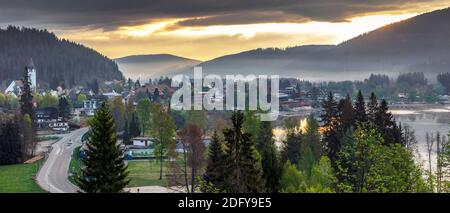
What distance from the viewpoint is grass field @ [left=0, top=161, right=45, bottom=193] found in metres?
13.0

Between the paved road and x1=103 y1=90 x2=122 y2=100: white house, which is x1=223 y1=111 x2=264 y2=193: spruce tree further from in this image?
x1=103 y1=90 x2=122 y2=100: white house

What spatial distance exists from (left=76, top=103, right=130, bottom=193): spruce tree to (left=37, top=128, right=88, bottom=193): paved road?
365cm

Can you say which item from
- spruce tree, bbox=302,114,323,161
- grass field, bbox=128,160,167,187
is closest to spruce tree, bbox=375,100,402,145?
spruce tree, bbox=302,114,323,161

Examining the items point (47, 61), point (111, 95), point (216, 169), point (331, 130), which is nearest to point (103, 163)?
point (216, 169)

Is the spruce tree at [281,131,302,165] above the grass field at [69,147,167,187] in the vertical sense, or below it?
above

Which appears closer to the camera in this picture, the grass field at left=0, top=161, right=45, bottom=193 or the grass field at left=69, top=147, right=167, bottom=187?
the grass field at left=0, top=161, right=45, bottom=193

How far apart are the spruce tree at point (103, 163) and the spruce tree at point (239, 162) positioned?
203cm

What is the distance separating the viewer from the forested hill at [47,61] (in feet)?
106

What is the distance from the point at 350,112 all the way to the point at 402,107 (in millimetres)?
16497

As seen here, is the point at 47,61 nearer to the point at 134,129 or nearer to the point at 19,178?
the point at 134,129

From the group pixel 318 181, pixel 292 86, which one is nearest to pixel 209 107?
pixel 292 86

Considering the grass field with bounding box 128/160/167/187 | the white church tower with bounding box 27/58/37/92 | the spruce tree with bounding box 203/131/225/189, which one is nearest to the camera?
the spruce tree with bounding box 203/131/225/189

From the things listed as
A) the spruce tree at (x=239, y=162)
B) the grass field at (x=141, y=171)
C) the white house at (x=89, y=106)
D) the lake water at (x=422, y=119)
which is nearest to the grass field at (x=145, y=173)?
the grass field at (x=141, y=171)
